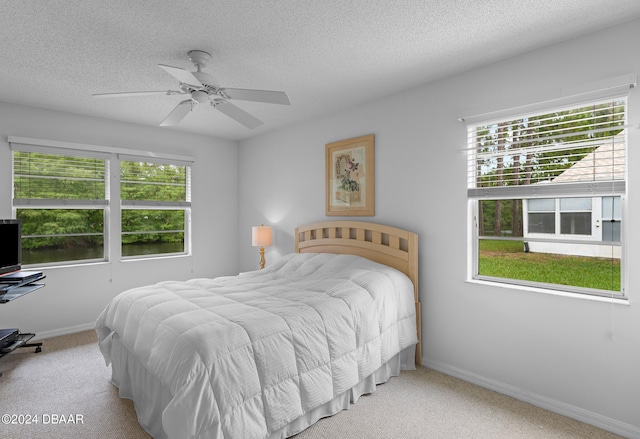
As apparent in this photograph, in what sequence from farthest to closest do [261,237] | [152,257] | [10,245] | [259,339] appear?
[152,257]
[261,237]
[10,245]
[259,339]

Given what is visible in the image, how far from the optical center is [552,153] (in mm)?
2498

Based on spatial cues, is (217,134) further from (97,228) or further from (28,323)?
(28,323)

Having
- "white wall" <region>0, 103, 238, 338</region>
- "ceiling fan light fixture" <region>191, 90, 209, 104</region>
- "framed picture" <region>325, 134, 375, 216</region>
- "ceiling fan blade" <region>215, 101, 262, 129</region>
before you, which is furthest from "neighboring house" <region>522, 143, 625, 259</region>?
"white wall" <region>0, 103, 238, 338</region>

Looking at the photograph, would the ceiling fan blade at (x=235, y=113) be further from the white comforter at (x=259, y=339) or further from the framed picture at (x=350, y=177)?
the white comforter at (x=259, y=339)

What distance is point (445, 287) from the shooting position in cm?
302

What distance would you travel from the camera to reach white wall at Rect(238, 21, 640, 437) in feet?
7.09

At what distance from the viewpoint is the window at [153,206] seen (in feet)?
14.6

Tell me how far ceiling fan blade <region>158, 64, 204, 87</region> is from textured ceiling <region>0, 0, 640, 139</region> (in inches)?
12.1

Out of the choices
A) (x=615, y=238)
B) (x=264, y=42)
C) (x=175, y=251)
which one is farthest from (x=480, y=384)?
(x=175, y=251)

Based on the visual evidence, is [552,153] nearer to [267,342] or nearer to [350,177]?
[350,177]

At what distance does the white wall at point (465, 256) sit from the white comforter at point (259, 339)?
42 centimetres

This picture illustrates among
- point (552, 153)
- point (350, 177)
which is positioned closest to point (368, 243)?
point (350, 177)

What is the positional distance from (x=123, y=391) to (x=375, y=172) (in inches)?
113

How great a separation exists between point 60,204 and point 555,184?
192 inches
